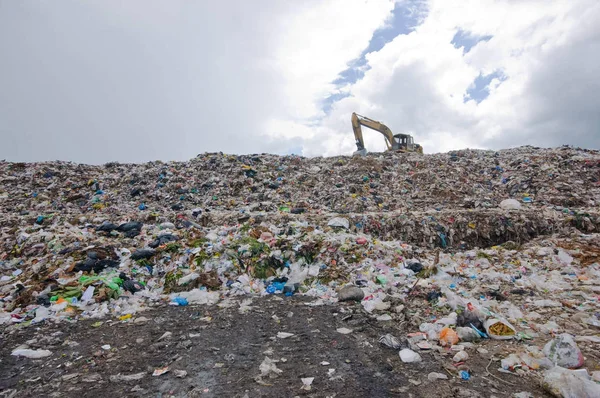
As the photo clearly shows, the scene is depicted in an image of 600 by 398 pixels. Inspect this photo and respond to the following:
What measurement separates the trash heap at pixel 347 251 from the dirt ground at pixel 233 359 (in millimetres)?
165

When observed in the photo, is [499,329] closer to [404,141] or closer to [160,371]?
[160,371]

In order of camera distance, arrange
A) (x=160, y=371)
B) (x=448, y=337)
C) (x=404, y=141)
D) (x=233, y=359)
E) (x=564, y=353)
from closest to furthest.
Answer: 1. (x=564, y=353)
2. (x=160, y=371)
3. (x=233, y=359)
4. (x=448, y=337)
5. (x=404, y=141)

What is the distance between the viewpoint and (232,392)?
2080mm

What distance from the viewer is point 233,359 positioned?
2518 mm

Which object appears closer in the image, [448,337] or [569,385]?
[569,385]

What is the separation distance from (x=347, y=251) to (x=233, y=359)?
2.61 m

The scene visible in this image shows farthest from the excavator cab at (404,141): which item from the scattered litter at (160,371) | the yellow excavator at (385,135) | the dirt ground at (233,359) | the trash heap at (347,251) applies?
the scattered litter at (160,371)

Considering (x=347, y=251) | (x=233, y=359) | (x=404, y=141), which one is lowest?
(x=233, y=359)

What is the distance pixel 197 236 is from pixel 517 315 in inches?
173

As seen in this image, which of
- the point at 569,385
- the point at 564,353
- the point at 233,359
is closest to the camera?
the point at 569,385

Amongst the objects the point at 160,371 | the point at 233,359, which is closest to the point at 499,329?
the point at 233,359

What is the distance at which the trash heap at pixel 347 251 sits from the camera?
120 inches

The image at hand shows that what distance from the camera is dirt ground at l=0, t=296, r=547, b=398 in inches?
82.7

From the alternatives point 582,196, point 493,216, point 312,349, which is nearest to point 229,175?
point 493,216
